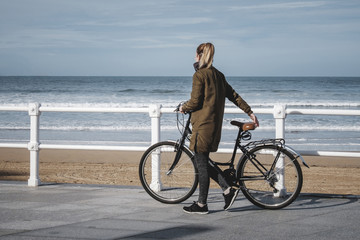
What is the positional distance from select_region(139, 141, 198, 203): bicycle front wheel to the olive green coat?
37cm

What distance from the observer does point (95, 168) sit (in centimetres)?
1196

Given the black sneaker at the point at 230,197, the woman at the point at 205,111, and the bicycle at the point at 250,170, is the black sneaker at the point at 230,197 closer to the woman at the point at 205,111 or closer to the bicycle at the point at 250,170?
the woman at the point at 205,111

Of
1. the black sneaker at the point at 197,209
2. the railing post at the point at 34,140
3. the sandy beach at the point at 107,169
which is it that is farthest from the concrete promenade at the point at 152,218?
the sandy beach at the point at 107,169

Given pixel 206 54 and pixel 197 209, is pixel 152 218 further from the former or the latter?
pixel 206 54

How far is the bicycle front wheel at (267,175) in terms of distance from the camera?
5555 millimetres

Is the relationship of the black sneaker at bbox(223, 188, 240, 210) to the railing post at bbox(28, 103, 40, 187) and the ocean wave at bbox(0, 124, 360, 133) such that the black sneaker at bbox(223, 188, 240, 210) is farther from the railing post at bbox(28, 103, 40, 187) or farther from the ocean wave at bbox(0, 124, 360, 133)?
the ocean wave at bbox(0, 124, 360, 133)

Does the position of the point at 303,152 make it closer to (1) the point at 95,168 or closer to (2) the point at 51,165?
(1) the point at 95,168

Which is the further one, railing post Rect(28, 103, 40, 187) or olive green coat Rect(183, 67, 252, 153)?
railing post Rect(28, 103, 40, 187)

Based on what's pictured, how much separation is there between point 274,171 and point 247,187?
1.10ft

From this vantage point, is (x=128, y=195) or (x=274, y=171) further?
Answer: (x=128, y=195)

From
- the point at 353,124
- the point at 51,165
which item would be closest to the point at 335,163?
the point at 51,165

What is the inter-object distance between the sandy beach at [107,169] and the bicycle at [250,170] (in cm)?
367

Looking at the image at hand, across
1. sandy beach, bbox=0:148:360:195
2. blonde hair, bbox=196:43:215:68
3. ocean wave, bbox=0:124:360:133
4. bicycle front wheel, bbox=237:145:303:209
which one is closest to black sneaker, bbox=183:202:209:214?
bicycle front wheel, bbox=237:145:303:209

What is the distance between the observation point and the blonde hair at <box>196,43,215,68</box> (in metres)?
5.29
